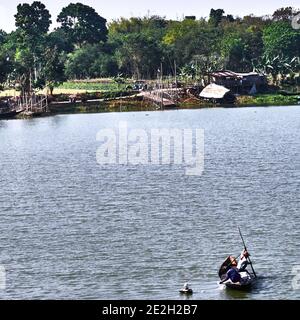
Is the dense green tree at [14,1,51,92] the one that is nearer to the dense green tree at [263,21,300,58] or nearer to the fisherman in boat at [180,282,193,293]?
the dense green tree at [263,21,300,58]

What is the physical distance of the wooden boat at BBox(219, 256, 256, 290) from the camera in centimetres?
3650

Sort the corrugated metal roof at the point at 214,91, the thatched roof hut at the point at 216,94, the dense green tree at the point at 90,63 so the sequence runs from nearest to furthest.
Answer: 1. the corrugated metal roof at the point at 214,91
2. the thatched roof hut at the point at 216,94
3. the dense green tree at the point at 90,63

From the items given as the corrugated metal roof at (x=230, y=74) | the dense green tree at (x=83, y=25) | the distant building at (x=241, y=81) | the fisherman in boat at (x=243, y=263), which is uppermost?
the dense green tree at (x=83, y=25)

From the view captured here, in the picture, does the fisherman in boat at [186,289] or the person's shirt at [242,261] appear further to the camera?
the person's shirt at [242,261]

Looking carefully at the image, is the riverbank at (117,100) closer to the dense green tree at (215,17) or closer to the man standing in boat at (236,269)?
the dense green tree at (215,17)

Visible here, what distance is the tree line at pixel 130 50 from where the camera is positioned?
157875 mm

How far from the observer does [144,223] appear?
4941 cm

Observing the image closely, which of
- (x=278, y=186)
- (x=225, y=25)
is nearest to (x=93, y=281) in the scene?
(x=278, y=186)

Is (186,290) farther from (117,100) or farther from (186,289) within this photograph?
(117,100)

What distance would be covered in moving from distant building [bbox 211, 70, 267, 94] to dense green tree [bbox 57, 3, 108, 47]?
24.7 m

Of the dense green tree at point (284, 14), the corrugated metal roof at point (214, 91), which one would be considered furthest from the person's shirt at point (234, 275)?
the dense green tree at point (284, 14)

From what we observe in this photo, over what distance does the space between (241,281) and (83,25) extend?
13529 cm

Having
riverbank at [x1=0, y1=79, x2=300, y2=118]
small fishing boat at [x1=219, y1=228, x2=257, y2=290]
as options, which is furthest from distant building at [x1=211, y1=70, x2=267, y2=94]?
small fishing boat at [x1=219, y1=228, x2=257, y2=290]

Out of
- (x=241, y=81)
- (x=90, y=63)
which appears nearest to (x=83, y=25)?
(x=90, y=63)
